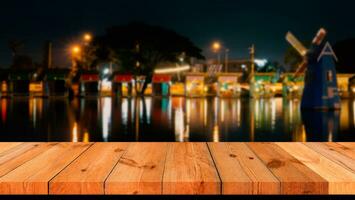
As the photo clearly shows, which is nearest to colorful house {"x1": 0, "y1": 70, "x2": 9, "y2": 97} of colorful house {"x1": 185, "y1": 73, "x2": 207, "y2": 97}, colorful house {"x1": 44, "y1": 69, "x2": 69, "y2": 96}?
colorful house {"x1": 44, "y1": 69, "x2": 69, "y2": 96}

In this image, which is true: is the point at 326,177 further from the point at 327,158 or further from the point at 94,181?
the point at 94,181

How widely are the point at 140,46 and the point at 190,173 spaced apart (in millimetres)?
53283

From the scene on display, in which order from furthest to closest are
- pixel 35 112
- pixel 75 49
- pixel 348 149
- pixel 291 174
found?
pixel 75 49, pixel 35 112, pixel 348 149, pixel 291 174

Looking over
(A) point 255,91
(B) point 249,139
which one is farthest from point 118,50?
(B) point 249,139

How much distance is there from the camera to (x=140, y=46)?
55.3 metres

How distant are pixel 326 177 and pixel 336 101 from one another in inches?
1030

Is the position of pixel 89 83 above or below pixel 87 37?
below

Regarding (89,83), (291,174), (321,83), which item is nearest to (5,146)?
(291,174)

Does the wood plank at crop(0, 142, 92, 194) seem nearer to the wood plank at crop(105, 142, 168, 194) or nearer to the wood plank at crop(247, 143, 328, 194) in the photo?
the wood plank at crop(105, 142, 168, 194)

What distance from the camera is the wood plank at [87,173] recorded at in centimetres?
260

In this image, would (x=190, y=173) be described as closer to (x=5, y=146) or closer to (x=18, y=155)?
(x=18, y=155)

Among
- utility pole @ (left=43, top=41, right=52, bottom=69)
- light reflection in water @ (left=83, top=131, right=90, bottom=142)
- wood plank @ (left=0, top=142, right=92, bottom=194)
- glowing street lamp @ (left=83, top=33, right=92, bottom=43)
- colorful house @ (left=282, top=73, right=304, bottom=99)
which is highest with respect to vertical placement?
glowing street lamp @ (left=83, top=33, right=92, bottom=43)

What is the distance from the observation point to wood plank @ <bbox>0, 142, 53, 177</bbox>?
122 inches

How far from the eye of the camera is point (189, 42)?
59.4 m
